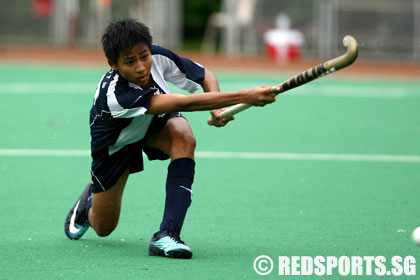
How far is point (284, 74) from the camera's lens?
61.5ft

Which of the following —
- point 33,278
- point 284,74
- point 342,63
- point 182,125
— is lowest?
point 284,74

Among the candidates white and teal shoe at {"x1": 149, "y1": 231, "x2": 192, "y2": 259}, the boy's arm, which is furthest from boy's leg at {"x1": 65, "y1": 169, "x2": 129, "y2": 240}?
the boy's arm

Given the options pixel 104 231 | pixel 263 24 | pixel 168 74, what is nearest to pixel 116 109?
pixel 168 74

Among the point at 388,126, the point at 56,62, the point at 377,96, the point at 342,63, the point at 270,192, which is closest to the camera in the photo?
→ the point at 342,63

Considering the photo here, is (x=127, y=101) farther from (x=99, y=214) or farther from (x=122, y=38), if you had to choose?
(x=99, y=214)

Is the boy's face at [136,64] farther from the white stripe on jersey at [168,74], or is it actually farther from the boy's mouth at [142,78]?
the white stripe on jersey at [168,74]

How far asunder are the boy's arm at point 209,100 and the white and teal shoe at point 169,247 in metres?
0.69

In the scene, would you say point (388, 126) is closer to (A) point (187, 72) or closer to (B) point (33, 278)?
(A) point (187, 72)

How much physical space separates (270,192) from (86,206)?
1.94 meters

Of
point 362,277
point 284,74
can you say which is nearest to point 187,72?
point 362,277

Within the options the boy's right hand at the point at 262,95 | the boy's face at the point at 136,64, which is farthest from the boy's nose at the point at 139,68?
the boy's right hand at the point at 262,95

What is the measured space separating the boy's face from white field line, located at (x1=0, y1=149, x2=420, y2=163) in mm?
3847

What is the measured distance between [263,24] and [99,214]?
57.9 feet

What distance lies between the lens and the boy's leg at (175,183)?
16.0 feet
